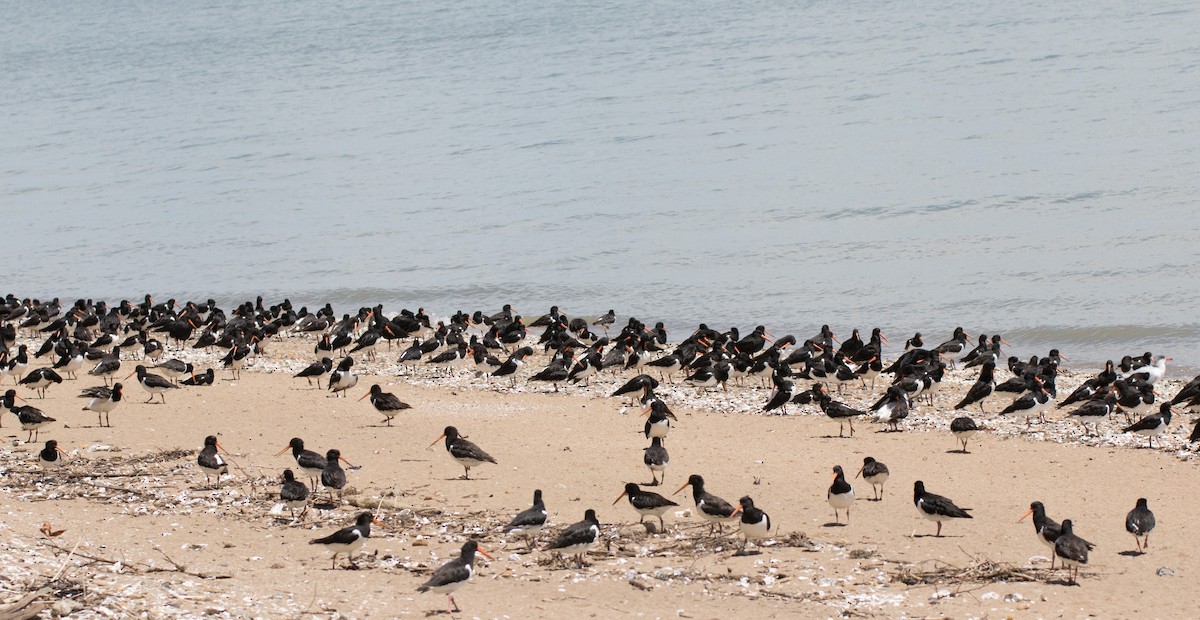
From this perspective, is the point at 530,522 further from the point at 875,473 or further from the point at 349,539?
the point at 875,473

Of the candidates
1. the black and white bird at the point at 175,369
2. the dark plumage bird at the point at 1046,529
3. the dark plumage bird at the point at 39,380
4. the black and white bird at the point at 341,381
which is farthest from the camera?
the black and white bird at the point at 175,369

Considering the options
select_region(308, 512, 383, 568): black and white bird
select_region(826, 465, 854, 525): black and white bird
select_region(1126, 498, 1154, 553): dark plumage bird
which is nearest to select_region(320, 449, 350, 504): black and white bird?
select_region(308, 512, 383, 568): black and white bird

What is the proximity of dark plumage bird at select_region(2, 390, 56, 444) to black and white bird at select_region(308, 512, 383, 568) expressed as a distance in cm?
666

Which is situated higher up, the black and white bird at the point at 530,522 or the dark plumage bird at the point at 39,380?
the dark plumage bird at the point at 39,380

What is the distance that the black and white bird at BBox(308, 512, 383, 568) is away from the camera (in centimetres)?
1159

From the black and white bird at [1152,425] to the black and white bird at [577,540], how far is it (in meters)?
8.29

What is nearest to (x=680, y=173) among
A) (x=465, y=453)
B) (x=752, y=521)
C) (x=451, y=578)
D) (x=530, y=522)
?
(x=465, y=453)

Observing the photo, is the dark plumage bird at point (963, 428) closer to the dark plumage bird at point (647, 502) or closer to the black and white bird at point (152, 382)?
the dark plumage bird at point (647, 502)

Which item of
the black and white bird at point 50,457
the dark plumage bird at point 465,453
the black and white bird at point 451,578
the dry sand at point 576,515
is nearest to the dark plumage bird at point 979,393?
the dry sand at point 576,515

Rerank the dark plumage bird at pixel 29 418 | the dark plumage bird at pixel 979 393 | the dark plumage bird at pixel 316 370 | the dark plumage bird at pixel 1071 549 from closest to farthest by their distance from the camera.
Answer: the dark plumage bird at pixel 1071 549, the dark plumage bird at pixel 29 418, the dark plumage bird at pixel 979 393, the dark plumage bird at pixel 316 370

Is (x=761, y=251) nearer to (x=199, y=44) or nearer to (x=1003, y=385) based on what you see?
(x=1003, y=385)

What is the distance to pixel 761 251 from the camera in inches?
1307

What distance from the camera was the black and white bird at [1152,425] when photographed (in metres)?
16.3

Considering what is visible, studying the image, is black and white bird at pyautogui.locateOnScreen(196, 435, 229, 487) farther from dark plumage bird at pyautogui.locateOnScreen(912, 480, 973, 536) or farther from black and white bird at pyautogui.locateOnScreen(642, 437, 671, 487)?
dark plumage bird at pyautogui.locateOnScreen(912, 480, 973, 536)
